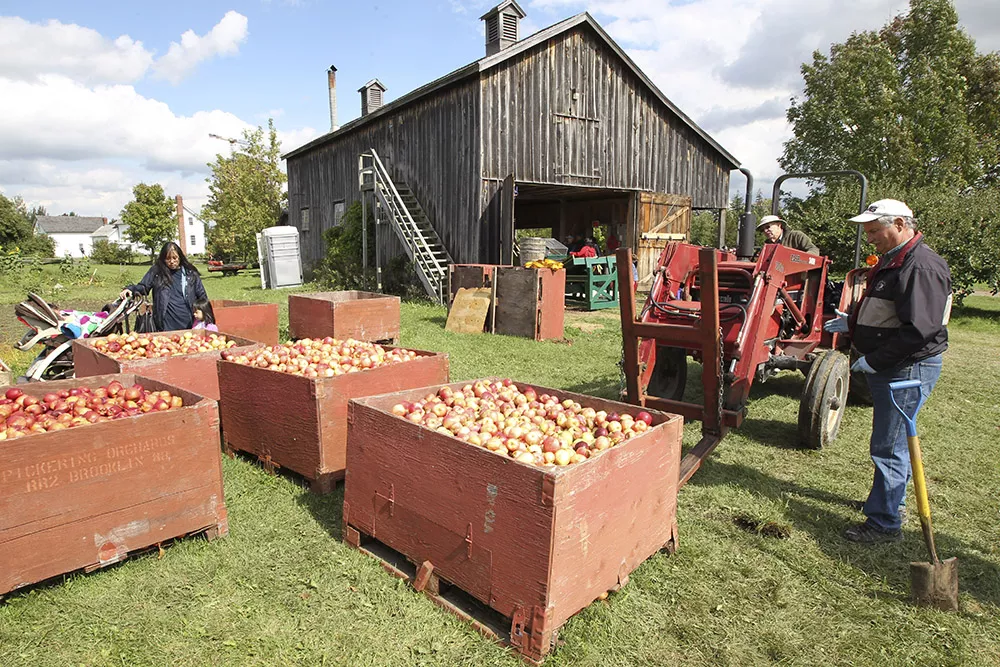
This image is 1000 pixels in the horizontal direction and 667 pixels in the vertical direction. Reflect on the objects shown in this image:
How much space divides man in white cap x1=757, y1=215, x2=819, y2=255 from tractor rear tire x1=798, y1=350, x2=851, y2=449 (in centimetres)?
150

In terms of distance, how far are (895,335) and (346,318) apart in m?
6.82

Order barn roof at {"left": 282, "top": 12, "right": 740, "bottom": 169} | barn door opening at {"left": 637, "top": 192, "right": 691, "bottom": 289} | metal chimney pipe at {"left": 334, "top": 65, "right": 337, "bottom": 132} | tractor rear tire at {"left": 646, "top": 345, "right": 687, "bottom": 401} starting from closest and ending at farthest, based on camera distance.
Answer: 1. tractor rear tire at {"left": 646, "top": 345, "right": 687, "bottom": 401}
2. barn roof at {"left": 282, "top": 12, "right": 740, "bottom": 169}
3. barn door opening at {"left": 637, "top": 192, "right": 691, "bottom": 289}
4. metal chimney pipe at {"left": 334, "top": 65, "right": 337, "bottom": 132}

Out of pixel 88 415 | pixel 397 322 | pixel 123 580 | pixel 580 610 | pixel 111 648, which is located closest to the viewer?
pixel 111 648

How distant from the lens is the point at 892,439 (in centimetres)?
377

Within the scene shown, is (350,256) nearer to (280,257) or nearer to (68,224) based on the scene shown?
(280,257)

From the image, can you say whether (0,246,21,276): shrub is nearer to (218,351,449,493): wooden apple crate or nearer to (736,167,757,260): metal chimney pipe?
(218,351,449,493): wooden apple crate

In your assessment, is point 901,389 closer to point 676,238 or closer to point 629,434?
point 629,434

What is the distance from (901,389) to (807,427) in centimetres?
179

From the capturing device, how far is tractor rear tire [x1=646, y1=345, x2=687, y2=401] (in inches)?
245

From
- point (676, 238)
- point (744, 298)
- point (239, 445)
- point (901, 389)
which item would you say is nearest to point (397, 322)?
point (239, 445)

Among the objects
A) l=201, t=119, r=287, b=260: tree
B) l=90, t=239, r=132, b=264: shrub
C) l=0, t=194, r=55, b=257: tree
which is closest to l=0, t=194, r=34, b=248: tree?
l=0, t=194, r=55, b=257: tree

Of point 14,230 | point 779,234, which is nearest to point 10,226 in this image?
point 14,230

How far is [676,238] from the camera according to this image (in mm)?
17984

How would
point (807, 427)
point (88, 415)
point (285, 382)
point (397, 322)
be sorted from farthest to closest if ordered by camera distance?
1. point (397, 322)
2. point (807, 427)
3. point (285, 382)
4. point (88, 415)
